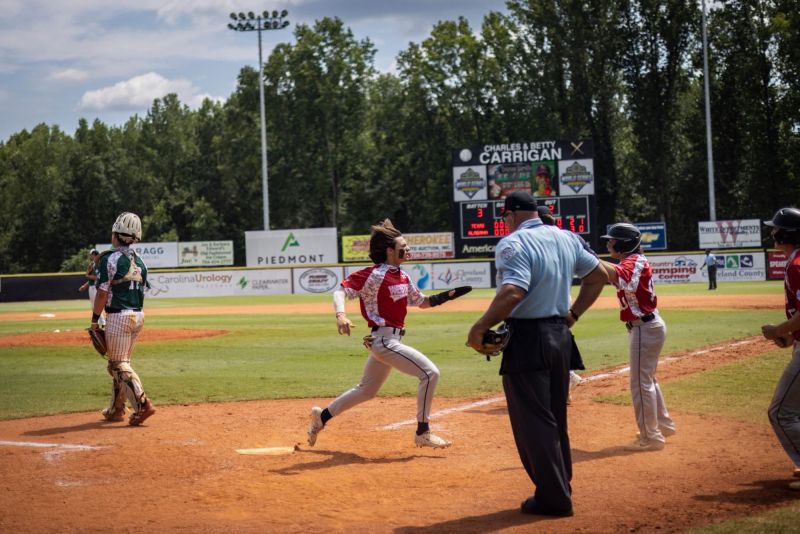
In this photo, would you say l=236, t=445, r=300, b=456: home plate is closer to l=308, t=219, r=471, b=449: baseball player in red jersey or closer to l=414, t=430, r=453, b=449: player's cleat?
l=308, t=219, r=471, b=449: baseball player in red jersey

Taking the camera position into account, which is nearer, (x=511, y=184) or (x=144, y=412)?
(x=144, y=412)

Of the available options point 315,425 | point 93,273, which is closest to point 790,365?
point 315,425

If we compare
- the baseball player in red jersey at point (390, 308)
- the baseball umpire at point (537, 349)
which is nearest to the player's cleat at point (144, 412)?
the baseball player in red jersey at point (390, 308)

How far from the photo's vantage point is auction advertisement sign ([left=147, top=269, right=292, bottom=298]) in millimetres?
47125

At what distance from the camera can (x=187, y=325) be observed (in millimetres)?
26625

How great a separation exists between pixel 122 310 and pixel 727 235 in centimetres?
4289

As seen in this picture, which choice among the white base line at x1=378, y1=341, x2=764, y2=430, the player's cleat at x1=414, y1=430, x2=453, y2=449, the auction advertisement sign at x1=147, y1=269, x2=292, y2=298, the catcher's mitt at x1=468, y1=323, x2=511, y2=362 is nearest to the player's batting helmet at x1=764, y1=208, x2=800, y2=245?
the catcher's mitt at x1=468, y1=323, x2=511, y2=362

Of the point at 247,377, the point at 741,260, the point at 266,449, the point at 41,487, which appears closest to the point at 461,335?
the point at 247,377

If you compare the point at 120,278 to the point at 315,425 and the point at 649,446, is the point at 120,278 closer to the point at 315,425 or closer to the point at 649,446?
the point at 315,425

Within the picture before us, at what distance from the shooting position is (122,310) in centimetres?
993

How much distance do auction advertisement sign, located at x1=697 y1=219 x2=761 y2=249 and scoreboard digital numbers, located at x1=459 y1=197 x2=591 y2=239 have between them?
9027 millimetres

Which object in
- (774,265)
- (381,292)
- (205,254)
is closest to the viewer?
(381,292)

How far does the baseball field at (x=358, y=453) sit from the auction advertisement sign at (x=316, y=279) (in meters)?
28.0

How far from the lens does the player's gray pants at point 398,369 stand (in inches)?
321
